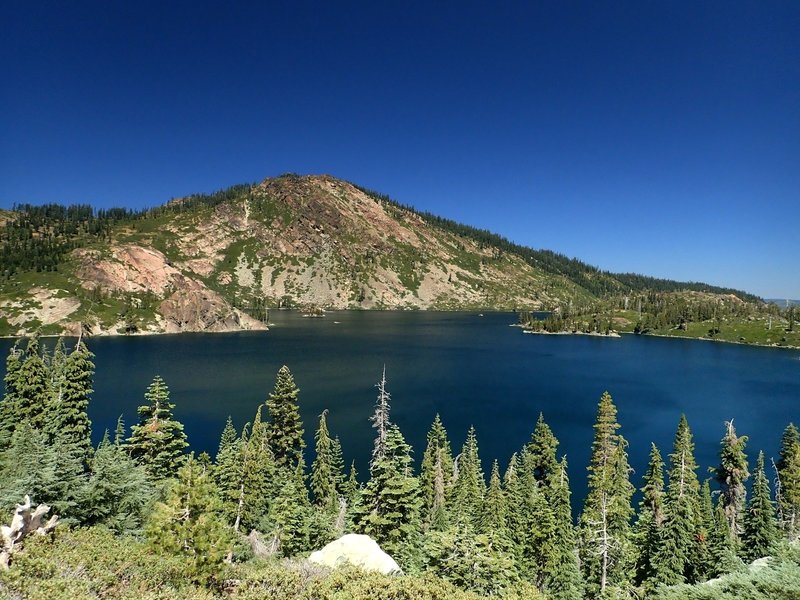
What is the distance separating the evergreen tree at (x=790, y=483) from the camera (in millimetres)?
50719

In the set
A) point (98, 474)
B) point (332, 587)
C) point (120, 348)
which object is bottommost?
point (120, 348)

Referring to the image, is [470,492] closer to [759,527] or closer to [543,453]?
[543,453]

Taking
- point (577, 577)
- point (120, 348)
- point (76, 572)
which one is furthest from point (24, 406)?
point (120, 348)

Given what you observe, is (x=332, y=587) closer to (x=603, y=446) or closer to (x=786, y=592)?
(x=786, y=592)

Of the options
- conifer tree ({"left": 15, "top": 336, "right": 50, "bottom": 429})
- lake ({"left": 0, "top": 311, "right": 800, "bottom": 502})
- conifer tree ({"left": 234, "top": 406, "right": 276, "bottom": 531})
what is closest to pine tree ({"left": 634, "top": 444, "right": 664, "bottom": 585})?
lake ({"left": 0, "top": 311, "right": 800, "bottom": 502})

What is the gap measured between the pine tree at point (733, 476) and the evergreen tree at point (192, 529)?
55101 mm

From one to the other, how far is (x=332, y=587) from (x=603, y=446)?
1832 inches

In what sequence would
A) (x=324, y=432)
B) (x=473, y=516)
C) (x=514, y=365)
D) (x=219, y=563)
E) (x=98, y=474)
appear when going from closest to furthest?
(x=219, y=563)
(x=98, y=474)
(x=473, y=516)
(x=324, y=432)
(x=514, y=365)

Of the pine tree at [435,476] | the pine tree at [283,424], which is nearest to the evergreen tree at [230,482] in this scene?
the pine tree at [283,424]

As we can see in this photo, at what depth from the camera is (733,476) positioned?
5166 cm

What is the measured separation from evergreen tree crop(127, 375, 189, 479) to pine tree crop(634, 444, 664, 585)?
44.6m

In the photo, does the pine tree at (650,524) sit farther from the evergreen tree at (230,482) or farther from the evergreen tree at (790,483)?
the evergreen tree at (230,482)

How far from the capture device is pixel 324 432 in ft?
188

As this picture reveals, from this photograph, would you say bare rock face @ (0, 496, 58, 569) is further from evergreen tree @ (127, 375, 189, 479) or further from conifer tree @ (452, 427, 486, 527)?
conifer tree @ (452, 427, 486, 527)
